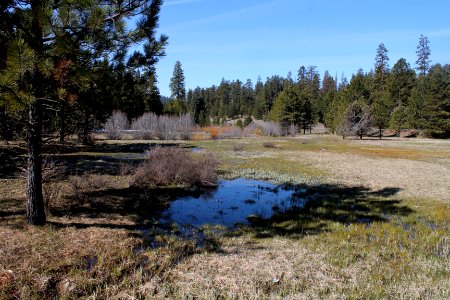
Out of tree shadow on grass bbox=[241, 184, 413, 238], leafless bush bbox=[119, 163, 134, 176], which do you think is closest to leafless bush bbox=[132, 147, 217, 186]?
leafless bush bbox=[119, 163, 134, 176]

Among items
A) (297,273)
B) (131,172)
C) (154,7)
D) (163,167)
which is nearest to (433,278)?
(297,273)

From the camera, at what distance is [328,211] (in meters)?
11.0

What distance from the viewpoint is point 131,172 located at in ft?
52.8

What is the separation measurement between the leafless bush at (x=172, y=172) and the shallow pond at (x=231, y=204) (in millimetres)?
948

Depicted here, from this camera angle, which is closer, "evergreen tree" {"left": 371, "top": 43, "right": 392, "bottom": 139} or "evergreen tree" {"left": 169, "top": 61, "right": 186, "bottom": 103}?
"evergreen tree" {"left": 371, "top": 43, "right": 392, "bottom": 139}

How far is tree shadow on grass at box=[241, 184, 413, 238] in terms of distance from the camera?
9.03 m

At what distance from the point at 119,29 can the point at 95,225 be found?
475 cm

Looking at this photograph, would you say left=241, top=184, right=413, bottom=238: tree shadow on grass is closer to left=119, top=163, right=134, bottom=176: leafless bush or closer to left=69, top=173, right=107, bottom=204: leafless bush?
left=69, top=173, right=107, bottom=204: leafless bush

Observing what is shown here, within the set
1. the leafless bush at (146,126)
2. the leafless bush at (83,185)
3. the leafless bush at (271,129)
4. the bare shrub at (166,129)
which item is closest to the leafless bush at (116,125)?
the leafless bush at (146,126)

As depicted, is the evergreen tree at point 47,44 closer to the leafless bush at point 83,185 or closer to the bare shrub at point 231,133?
the leafless bush at point 83,185

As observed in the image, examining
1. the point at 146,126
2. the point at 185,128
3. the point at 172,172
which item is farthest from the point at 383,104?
the point at 172,172

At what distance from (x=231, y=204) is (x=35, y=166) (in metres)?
6.78

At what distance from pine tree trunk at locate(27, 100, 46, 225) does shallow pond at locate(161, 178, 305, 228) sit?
10.7 ft

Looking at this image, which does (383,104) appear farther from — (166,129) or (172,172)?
(172,172)
